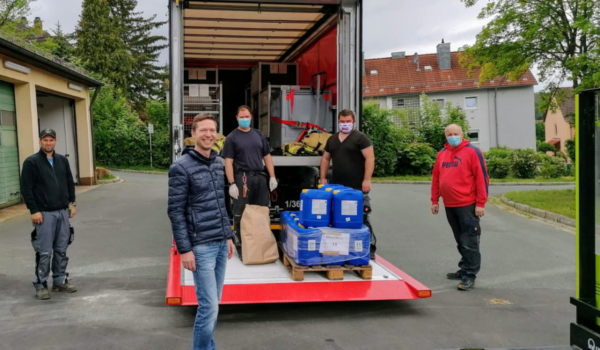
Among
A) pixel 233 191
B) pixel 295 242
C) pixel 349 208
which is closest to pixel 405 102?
pixel 233 191

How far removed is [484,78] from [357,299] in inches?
547

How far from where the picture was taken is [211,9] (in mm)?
8250

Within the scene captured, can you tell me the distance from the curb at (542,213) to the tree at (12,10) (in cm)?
1942

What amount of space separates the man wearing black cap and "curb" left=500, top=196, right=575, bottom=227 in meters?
9.97

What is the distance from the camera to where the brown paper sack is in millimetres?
6230

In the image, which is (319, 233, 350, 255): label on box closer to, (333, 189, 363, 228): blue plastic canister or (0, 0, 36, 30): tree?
(333, 189, 363, 228): blue plastic canister

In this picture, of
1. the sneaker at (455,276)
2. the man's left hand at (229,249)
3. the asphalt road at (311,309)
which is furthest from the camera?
the sneaker at (455,276)

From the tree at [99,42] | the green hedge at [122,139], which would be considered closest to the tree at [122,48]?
the tree at [99,42]

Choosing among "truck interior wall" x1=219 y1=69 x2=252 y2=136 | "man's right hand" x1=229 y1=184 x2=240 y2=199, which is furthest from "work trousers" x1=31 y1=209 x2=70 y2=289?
"truck interior wall" x1=219 y1=69 x2=252 y2=136

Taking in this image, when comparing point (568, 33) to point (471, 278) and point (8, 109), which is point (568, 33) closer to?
point (471, 278)

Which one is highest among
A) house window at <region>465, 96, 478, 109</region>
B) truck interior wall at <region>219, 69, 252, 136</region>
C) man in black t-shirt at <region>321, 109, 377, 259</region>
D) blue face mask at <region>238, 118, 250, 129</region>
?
house window at <region>465, 96, 478, 109</region>

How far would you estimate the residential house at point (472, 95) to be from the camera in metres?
39.9

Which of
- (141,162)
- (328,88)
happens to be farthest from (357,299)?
(141,162)

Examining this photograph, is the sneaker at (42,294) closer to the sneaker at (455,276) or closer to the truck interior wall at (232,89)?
the sneaker at (455,276)
